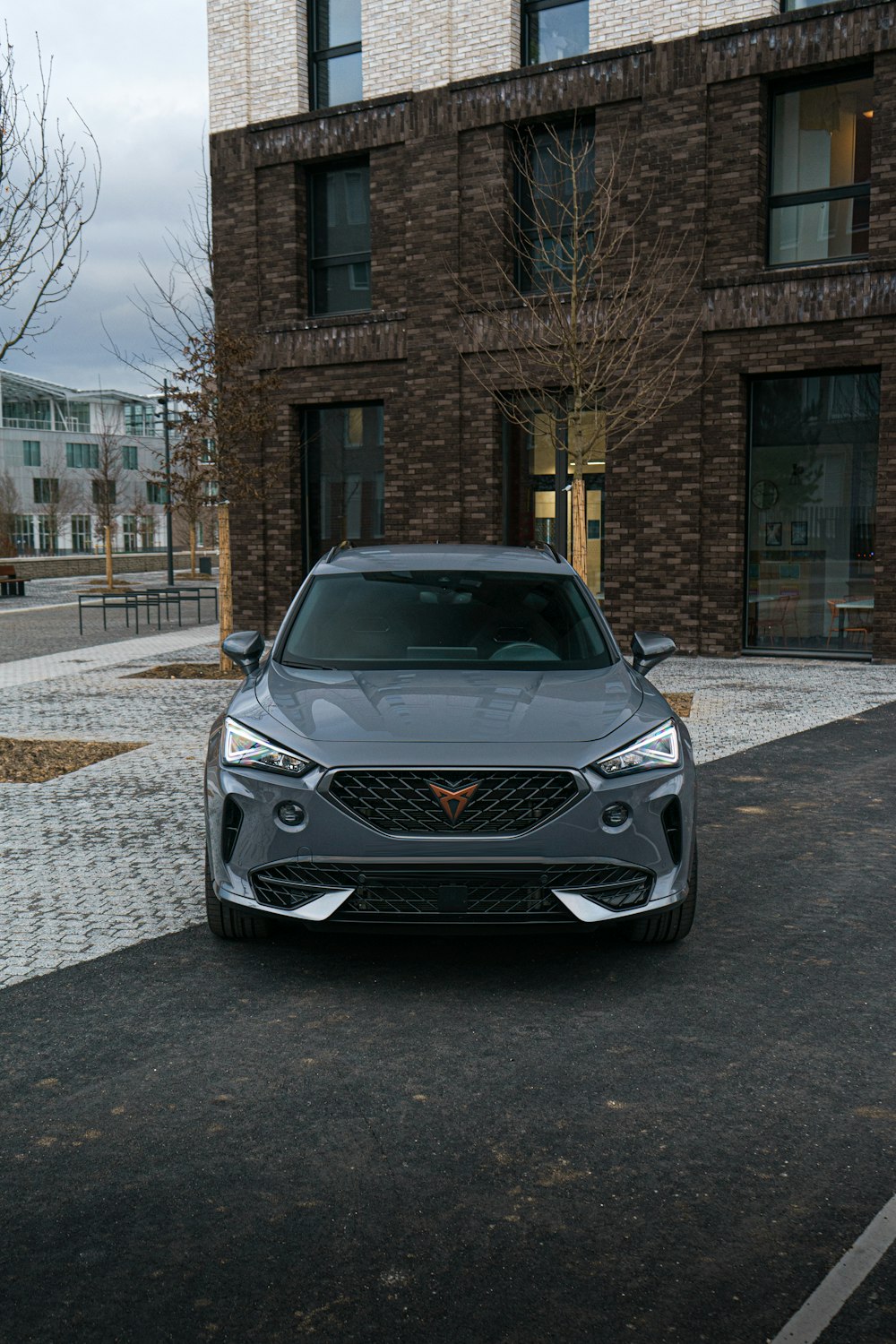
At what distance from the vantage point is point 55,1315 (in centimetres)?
279

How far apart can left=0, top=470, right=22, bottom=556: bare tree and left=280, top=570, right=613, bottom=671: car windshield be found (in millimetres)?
42979

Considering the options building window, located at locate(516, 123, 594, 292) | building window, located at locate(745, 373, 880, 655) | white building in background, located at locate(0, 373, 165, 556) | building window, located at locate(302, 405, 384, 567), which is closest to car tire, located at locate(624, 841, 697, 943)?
building window, located at locate(745, 373, 880, 655)

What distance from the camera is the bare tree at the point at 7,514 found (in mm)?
47878

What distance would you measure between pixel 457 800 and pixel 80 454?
10755cm

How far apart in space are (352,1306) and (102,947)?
2891mm

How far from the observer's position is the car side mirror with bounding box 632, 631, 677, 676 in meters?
6.09

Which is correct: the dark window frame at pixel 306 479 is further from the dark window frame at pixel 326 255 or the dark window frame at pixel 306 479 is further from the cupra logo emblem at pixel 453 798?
the cupra logo emblem at pixel 453 798

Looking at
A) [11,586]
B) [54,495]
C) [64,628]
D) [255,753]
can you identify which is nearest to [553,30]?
[64,628]

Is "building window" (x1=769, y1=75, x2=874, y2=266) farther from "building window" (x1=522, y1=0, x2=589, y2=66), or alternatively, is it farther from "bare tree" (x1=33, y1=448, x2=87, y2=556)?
"bare tree" (x1=33, y1=448, x2=87, y2=556)

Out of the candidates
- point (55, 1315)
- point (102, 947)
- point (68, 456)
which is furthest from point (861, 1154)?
point (68, 456)

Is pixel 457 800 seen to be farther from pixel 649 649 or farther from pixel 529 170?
pixel 529 170

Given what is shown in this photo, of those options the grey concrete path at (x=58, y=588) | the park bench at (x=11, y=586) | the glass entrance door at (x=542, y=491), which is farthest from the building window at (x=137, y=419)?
the glass entrance door at (x=542, y=491)

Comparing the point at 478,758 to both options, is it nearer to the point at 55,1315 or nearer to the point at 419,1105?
the point at 419,1105

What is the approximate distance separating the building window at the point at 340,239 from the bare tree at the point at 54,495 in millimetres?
51158
